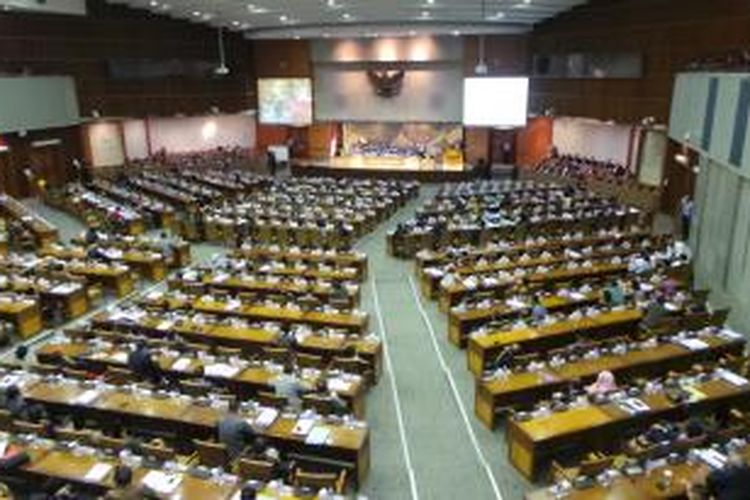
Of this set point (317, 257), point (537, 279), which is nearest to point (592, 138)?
point (537, 279)

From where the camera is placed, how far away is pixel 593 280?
16500 mm

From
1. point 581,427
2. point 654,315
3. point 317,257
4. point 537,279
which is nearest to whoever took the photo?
point 581,427

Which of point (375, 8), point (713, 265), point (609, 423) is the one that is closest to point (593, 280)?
point (713, 265)

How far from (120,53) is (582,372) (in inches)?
1099

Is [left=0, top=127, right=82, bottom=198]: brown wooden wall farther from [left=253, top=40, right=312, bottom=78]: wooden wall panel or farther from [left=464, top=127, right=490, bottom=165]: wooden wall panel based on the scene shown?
Result: [left=464, top=127, right=490, bottom=165]: wooden wall panel

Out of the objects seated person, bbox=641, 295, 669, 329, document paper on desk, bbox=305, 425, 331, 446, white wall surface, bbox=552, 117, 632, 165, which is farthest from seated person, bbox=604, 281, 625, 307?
white wall surface, bbox=552, 117, 632, 165

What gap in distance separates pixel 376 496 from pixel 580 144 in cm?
2717

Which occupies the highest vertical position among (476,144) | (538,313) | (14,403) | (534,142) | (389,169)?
(534,142)

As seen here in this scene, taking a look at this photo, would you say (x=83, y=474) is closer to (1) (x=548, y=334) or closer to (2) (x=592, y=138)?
(1) (x=548, y=334)

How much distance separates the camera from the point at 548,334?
505 inches

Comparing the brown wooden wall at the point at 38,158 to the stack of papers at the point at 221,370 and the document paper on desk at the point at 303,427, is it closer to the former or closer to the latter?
the stack of papers at the point at 221,370

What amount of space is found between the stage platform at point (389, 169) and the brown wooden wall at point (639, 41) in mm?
5664

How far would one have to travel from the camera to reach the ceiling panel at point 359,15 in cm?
2578

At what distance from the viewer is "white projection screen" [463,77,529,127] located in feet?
108
